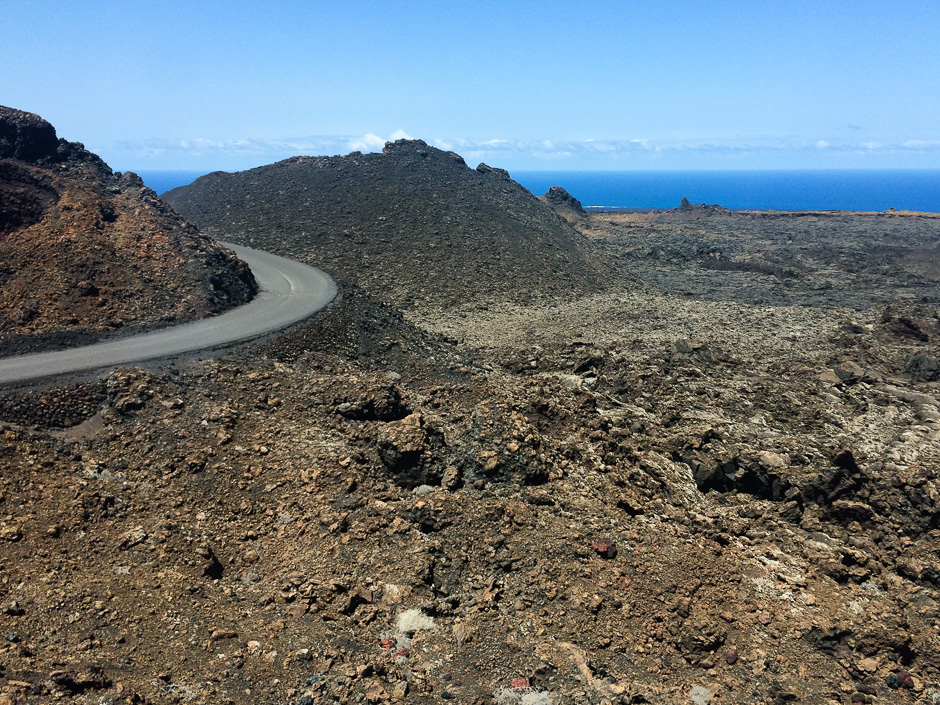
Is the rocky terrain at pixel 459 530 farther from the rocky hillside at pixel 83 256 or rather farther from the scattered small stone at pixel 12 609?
the rocky hillside at pixel 83 256

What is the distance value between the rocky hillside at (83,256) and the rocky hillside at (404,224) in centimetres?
1204

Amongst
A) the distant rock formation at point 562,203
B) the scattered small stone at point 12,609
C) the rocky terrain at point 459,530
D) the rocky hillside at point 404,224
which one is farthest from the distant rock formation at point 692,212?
the scattered small stone at point 12,609

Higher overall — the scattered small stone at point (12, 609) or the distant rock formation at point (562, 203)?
the distant rock formation at point (562, 203)

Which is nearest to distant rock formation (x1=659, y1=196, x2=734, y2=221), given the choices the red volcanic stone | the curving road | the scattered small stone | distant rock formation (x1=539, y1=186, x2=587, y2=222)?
distant rock formation (x1=539, y1=186, x2=587, y2=222)

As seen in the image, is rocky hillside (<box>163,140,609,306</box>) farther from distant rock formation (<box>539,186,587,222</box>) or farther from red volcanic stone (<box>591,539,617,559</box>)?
red volcanic stone (<box>591,539,617,559</box>)

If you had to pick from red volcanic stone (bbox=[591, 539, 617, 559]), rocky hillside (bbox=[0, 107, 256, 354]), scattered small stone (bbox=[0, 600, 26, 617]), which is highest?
rocky hillside (bbox=[0, 107, 256, 354])

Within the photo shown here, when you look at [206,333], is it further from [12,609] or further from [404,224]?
[404,224]

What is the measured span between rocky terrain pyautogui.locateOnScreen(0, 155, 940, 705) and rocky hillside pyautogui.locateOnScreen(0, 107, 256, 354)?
4.12 metres

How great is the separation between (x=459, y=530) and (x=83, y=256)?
17340 millimetres

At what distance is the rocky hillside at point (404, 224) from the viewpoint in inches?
1490

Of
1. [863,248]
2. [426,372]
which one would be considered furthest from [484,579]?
[863,248]

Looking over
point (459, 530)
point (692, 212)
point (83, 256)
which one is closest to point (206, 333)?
point (83, 256)

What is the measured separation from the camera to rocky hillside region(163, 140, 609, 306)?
37.8m

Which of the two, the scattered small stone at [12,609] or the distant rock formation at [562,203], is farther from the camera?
the distant rock formation at [562,203]
